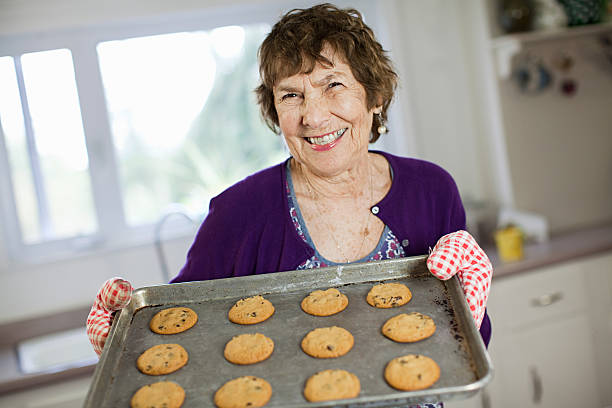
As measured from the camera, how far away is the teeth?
1305 millimetres

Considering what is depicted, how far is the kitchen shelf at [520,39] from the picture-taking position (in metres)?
2.60

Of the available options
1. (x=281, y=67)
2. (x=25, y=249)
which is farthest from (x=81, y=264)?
(x=281, y=67)

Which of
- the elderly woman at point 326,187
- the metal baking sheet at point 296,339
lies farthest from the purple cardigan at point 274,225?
the metal baking sheet at point 296,339

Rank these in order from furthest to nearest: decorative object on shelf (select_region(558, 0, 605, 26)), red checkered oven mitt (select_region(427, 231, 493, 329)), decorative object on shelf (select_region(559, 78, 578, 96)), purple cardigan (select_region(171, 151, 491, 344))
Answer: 1. decorative object on shelf (select_region(559, 78, 578, 96))
2. decorative object on shelf (select_region(558, 0, 605, 26))
3. purple cardigan (select_region(171, 151, 491, 344))
4. red checkered oven mitt (select_region(427, 231, 493, 329))

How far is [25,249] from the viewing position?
2686 mm

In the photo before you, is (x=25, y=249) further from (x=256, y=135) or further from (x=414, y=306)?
(x=414, y=306)

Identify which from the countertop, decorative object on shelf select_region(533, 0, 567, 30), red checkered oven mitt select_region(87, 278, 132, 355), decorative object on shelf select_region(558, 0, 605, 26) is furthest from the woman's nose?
decorative object on shelf select_region(558, 0, 605, 26)

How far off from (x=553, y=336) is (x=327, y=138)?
1.74 metres

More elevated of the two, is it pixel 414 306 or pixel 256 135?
pixel 256 135

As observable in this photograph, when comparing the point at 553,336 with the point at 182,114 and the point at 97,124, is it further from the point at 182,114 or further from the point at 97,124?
the point at 97,124

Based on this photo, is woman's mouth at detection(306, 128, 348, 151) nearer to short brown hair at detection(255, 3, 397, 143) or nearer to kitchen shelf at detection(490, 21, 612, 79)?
short brown hair at detection(255, 3, 397, 143)

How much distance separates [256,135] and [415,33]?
0.98 m

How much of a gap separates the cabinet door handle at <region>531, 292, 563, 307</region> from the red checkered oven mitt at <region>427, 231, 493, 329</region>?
55.4 inches

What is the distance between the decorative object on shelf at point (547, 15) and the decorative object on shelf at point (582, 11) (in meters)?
0.08
